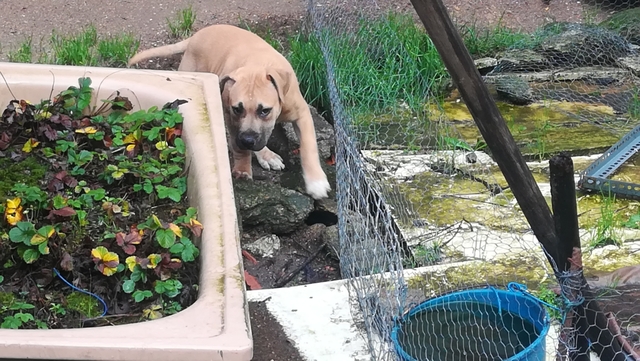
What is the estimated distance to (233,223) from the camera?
2021 mm

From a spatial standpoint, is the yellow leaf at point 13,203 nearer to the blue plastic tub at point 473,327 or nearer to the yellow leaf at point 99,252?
the yellow leaf at point 99,252

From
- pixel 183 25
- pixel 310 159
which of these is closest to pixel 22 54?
pixel 183 25

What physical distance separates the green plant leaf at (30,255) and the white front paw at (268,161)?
2162mm

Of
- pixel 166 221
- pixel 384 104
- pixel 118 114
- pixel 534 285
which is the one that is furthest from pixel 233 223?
pixel 384 104

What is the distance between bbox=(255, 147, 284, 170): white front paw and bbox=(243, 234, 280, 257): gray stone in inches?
28.0

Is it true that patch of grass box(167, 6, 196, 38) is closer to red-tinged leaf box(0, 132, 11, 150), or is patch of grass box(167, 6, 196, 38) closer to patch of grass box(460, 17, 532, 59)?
patch of grass box(460, 17, 532, 59)

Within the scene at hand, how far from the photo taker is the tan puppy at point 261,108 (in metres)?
3.82

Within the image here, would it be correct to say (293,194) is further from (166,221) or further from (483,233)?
(166,221)

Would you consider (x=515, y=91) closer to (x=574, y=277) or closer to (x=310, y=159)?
(x=310, y=159)

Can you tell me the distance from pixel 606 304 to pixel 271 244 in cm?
145

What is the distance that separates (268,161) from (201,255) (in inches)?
87.1

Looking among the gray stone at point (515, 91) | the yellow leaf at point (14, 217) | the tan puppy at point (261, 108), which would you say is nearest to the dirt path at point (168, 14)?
the gray stone at point (515, 91)

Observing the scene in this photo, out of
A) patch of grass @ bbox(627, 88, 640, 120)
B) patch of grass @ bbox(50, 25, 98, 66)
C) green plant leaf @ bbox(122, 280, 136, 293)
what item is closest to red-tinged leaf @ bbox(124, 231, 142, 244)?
green plant leaf @ bbox(122, 280, 136, 293)

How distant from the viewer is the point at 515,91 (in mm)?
4594
